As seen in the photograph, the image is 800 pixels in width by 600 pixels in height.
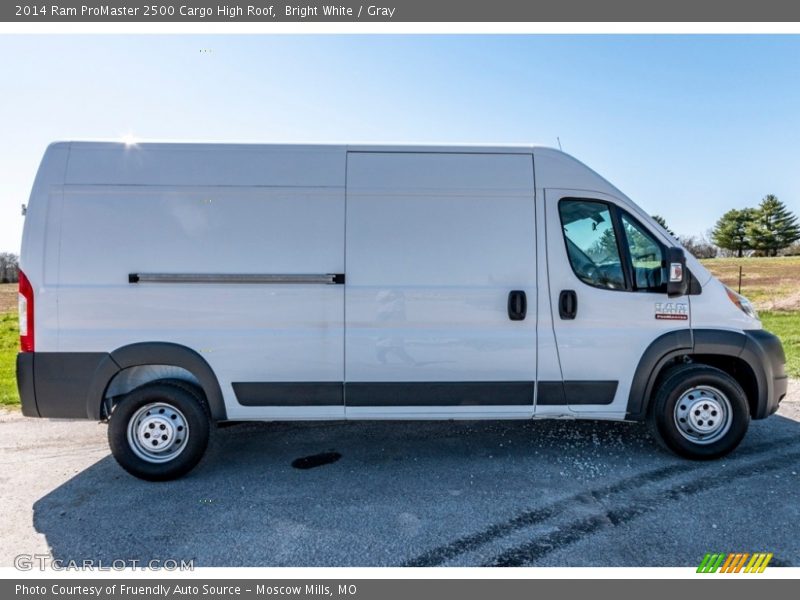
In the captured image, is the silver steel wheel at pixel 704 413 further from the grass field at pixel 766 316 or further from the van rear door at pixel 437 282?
the grass field at pixel 766 316

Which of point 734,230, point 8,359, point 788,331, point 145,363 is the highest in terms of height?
point 734,230

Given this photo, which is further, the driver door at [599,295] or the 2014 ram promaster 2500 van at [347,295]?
the driver door at [599,295]

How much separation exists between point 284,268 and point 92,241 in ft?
4.83

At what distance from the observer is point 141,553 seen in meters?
2.76

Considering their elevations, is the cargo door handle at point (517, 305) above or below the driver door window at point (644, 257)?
below

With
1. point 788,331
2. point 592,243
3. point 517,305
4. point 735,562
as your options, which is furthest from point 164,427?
point 788,331

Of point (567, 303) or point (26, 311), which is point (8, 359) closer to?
point (26, 311)

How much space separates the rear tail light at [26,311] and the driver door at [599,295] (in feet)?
13.1

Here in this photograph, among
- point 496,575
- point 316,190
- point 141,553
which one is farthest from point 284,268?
point 496,575

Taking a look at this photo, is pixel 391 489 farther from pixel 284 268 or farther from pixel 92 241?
pixel 92 241

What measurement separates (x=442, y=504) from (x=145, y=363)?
2.48 m

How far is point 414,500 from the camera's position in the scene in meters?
3.29

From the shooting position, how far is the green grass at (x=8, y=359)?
579cm

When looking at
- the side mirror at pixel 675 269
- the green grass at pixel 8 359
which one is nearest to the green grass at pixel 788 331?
the side mirror at pixel 675 269
